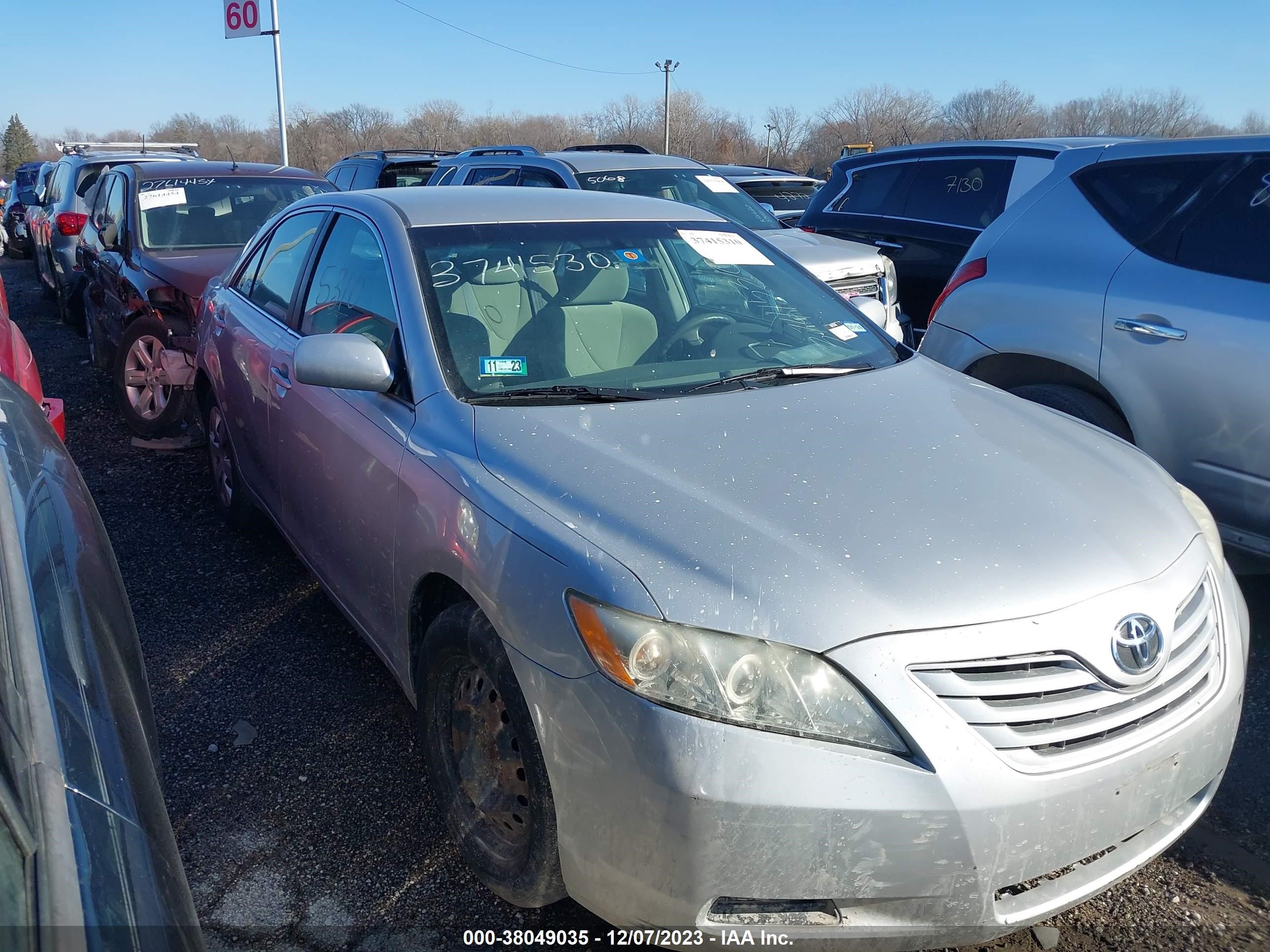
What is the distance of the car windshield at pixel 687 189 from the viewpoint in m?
8.07

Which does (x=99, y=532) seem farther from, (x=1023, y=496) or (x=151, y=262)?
(x=151, y=262)

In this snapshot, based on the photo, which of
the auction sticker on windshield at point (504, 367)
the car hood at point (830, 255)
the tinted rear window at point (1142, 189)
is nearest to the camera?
the auction sticker on windshield at point (504, 367)

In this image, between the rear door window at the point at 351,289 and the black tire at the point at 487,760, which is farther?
the rear door window at the point at 351,289

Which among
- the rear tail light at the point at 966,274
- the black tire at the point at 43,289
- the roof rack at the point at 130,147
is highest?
the roof rack at the point at 130,147

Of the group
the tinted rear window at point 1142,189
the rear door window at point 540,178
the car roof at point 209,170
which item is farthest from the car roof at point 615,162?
the tinted rear window at point 1142,189

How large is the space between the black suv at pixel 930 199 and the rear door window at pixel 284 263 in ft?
15.3

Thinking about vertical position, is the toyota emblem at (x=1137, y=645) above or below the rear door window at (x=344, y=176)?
below

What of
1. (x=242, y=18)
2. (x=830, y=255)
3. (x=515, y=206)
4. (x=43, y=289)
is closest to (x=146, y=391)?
(x=515, y=206)

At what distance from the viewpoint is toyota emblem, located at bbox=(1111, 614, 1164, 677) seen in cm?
200

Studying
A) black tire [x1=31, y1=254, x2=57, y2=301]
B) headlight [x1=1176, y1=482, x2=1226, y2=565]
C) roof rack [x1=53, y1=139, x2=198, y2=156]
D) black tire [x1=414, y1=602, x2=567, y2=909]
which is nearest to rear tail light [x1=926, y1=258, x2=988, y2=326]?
headlight [x1=1176, y1=482, x2=1226, y2=565]

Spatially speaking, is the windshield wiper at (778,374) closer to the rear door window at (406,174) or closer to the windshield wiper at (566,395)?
the windshield wiper at (566,395)

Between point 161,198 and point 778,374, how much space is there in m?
6.01

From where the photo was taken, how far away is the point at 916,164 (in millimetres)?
7547

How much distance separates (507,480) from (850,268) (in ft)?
15.7
